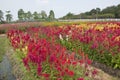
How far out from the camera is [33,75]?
692 centimetres

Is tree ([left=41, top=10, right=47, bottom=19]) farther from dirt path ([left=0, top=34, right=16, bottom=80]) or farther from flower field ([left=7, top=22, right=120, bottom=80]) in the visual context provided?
dirt path ([left=0, top=34, right=16, bottom=80])

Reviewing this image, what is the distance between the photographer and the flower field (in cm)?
578

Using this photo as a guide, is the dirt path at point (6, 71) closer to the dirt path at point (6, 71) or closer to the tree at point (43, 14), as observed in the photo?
the dirt path at point (6, 71)

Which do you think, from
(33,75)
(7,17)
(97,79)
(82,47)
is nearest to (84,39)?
(82,47)

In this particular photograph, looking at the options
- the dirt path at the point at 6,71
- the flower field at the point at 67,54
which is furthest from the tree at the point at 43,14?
the dirt path at the point at 6,71

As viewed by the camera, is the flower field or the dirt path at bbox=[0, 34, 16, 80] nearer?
the flower field

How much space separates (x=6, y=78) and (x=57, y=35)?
4862 millimetres

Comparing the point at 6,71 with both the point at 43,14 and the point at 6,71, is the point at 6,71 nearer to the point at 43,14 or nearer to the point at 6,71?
the point at 6,71

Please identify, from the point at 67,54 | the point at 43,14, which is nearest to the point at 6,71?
the point at 67,54

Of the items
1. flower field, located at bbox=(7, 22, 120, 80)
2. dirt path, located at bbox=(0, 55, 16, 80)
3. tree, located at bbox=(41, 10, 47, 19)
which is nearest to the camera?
flower field, located at bbox=(7, 22, 120, 80)

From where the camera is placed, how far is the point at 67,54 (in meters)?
7.21

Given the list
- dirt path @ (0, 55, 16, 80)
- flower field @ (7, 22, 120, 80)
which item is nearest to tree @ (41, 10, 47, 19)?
flower field @ (7, 22, 120, 80)

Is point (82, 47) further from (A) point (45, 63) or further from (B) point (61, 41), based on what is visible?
(A) point (45, 63)

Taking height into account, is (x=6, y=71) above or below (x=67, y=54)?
below
